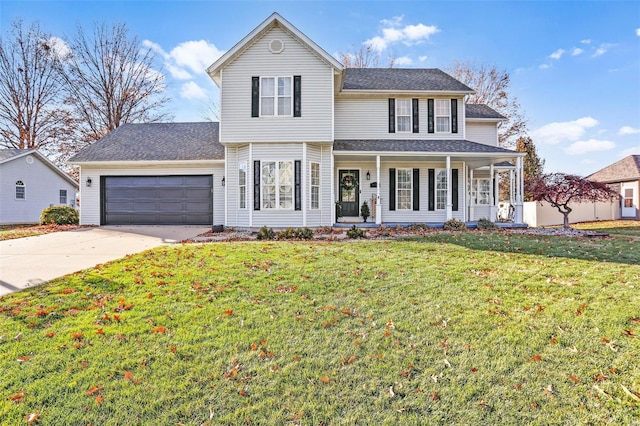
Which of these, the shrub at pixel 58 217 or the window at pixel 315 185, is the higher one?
the window at pixel 315 185

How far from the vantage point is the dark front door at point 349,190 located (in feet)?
48.2

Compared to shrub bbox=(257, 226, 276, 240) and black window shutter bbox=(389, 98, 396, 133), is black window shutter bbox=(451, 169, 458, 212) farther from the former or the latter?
shrub bbox=(257, 226, 276, 240)

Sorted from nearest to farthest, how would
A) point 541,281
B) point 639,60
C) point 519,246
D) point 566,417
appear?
point 566,417, point 541,281, point 519,246, point 639,60

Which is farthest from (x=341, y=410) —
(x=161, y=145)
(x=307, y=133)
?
(x=161, y=145)

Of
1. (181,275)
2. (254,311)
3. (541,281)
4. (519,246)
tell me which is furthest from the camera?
(519,246)

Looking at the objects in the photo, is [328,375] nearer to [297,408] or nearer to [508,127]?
[297,408]

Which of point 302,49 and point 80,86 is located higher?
point 80,86

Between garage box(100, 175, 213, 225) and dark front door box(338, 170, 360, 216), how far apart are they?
19.0 feet

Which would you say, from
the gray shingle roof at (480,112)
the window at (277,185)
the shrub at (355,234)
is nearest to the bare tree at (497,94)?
the gray shingle roof at (480,112)

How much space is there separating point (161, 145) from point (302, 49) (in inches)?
322

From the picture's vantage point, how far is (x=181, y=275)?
18.7 feet

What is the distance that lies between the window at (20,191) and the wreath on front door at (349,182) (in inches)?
754

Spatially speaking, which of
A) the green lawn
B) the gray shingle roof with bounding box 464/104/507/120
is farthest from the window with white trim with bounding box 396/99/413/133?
the green lawn

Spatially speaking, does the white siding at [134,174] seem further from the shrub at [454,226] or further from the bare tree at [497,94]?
the bare tree at [497,94]
